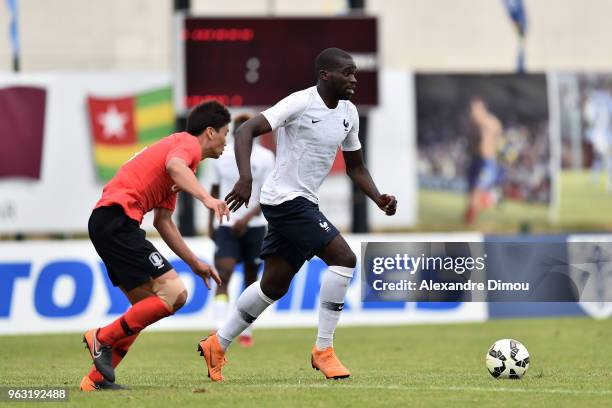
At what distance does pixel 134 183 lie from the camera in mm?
8922

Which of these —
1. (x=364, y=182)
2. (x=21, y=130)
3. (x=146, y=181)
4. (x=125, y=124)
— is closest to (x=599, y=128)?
(x=125, y=124)

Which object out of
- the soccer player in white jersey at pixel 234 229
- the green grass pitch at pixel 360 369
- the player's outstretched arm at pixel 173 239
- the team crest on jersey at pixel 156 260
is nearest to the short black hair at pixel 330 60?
the player's outstretched arm at pixel 173 239

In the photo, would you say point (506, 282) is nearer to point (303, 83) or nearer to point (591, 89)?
point (303, 83)

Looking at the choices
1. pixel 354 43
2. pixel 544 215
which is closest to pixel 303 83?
pixel 354 43

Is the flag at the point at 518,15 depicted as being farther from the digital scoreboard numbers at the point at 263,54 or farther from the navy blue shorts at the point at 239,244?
the navy blue shorts at the point at 239,244

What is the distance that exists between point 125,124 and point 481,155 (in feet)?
22.5

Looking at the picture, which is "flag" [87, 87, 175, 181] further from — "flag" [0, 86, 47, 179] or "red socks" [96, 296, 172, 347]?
"red socks" [96, 296, 172, 347]

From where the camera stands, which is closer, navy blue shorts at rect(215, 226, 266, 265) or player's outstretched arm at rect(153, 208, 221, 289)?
player's outstretched arm at rect(153, 208, 221, 289)

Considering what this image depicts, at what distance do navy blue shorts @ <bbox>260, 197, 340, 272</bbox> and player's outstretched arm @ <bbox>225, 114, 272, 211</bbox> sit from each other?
0.59 m

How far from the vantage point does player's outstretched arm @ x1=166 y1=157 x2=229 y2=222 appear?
27.7 feet

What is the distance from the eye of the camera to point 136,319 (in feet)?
29.0

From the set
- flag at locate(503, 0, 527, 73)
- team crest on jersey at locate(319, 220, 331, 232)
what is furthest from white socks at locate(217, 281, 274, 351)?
flag at locate(503, 0, 527, 73)

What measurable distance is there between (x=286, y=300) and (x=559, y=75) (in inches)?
440

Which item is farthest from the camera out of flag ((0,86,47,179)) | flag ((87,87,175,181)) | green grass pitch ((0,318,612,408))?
flag ((87,87,175,181))
